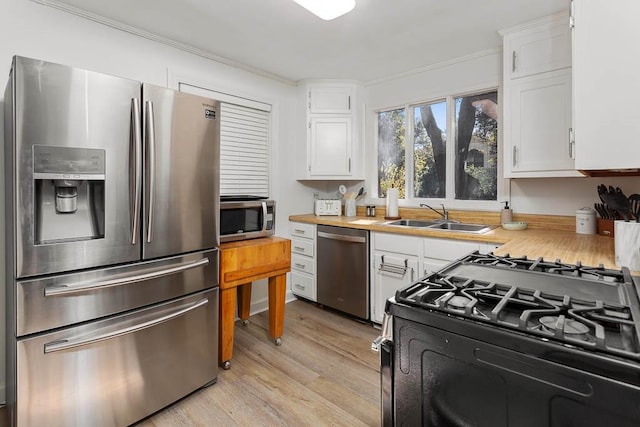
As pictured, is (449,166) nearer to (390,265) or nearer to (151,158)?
(390,265)

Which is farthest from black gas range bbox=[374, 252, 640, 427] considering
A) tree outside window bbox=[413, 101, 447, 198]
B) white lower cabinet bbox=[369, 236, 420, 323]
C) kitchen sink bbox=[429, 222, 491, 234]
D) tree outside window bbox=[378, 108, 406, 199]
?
tree outside window bbox=[378, 108, 406, 199]

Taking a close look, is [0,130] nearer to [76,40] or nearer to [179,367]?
[76,40]

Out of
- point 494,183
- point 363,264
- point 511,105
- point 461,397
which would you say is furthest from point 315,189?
point 461,397

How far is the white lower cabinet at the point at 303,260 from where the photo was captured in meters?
3.36

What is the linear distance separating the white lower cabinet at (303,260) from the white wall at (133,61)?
7.0 inches

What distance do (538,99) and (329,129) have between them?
6.30 feet

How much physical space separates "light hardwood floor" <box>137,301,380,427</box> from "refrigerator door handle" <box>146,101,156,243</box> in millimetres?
1039

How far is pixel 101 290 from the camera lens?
1.53 meters

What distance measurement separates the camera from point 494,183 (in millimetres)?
2873

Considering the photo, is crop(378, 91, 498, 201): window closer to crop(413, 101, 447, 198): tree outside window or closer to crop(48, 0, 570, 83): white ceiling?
crop(413, 101, 447, 198): tree outside window

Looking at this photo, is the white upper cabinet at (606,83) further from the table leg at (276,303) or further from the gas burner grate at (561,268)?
the table leg at (276,303)

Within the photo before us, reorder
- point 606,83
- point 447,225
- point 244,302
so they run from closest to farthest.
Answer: point 606,83 → point 447,225 → point 244,302

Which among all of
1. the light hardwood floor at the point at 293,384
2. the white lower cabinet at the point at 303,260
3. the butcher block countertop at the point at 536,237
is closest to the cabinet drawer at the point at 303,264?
the white lower cabinet at the point at 303,260

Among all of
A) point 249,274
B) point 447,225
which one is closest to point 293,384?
point 249,274
